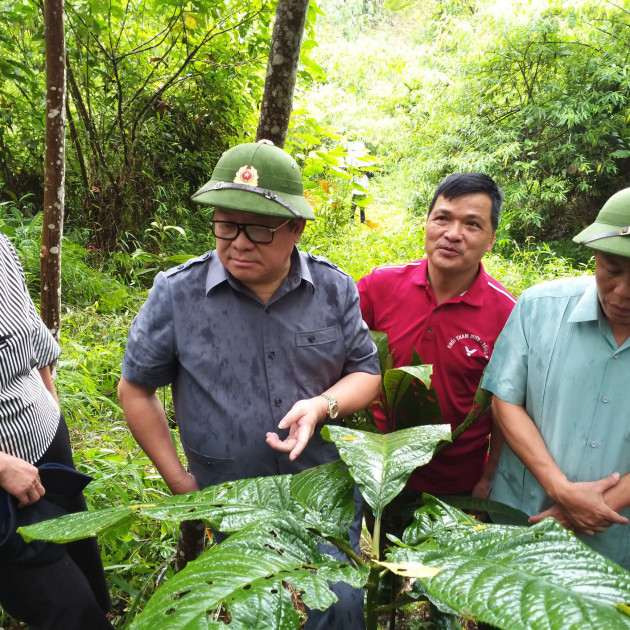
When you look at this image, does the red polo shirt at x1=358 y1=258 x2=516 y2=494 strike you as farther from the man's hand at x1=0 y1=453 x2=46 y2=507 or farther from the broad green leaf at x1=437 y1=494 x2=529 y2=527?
the man's hand at x1=0 y1=453 x2=46 y2=507

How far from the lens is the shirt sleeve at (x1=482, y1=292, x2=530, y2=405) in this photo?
1.53m

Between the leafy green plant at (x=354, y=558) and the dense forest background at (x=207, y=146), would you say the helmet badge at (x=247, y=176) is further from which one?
the dense forest background at (x=207, y=146)

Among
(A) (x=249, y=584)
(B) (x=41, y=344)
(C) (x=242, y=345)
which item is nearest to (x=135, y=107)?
(B) (x=41, y=344)

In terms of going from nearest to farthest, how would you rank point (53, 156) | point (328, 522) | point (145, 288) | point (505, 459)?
point (328, 522) → point (505, 459) → point (53, 156) → point (145, 288)

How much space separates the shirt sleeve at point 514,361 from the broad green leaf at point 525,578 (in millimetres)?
721

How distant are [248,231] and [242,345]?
1.05ft

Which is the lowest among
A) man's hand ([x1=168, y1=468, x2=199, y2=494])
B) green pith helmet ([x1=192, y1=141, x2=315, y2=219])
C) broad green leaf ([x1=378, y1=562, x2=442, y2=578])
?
man's hand ([x1=168, y1=468, x2=199, y2=494])

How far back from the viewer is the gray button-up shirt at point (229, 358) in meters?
1.46

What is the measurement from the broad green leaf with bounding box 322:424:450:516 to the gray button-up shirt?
42cm

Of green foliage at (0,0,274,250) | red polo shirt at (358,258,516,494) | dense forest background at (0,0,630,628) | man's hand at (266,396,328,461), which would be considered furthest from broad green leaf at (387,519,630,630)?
green foliage at (0,0,274,250)

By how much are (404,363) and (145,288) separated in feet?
10.8

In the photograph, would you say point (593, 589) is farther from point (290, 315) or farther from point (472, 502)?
point (290, 315)

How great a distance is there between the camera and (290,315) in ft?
4.93

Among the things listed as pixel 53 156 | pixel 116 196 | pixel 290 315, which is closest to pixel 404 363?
pixel 290 315
